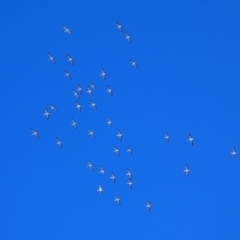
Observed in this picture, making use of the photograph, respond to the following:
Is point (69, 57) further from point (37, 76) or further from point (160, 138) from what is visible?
point (160, 138)

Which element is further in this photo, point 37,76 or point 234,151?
point 37,76

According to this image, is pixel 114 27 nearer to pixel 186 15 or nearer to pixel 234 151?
pixel 186 15

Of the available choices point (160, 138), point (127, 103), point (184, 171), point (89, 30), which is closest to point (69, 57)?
point (89, 30)

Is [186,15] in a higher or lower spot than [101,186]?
higher

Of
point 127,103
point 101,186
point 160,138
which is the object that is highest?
point 127,103

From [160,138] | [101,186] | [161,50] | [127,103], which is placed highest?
[161,50]

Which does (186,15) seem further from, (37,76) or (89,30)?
(37,76)

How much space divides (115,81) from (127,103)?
0.20m

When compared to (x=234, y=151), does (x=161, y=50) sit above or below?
above

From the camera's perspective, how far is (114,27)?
3879mm

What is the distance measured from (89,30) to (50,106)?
0.68 m

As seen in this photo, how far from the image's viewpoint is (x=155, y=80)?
3.86 meters

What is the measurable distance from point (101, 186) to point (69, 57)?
105cm

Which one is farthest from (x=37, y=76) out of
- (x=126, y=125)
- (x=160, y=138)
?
(x=160, y=138)
